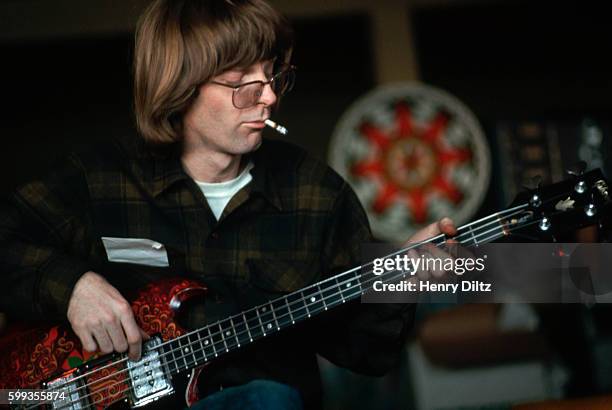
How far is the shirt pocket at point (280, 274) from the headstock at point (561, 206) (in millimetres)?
448

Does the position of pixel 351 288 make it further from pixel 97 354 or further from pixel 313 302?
pixel 97 354

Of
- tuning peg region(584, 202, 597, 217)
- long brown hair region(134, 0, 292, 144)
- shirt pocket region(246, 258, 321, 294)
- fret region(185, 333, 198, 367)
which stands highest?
long brown hair region(134, 0, 292, 144)

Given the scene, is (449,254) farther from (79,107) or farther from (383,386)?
(79,107)

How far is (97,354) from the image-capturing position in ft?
5.36

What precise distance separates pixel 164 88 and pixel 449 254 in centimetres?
69

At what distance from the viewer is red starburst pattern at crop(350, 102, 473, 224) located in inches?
151

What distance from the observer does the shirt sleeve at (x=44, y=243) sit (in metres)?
1.67

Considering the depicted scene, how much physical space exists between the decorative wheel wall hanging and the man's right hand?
2.30m

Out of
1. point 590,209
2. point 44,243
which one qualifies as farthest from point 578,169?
point 44,243

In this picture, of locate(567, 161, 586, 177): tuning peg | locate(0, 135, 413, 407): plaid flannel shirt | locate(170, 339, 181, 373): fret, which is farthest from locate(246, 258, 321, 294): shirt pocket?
locate(567, 161, 586, 177): tuning peg

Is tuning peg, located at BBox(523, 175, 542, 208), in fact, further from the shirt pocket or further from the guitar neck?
the shirt pocket

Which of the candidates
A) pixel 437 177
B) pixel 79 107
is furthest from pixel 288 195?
pixel 79 107

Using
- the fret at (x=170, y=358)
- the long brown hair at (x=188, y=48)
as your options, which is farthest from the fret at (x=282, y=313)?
the long brown hair at (x=188, y=48)

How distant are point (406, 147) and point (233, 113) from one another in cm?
225
